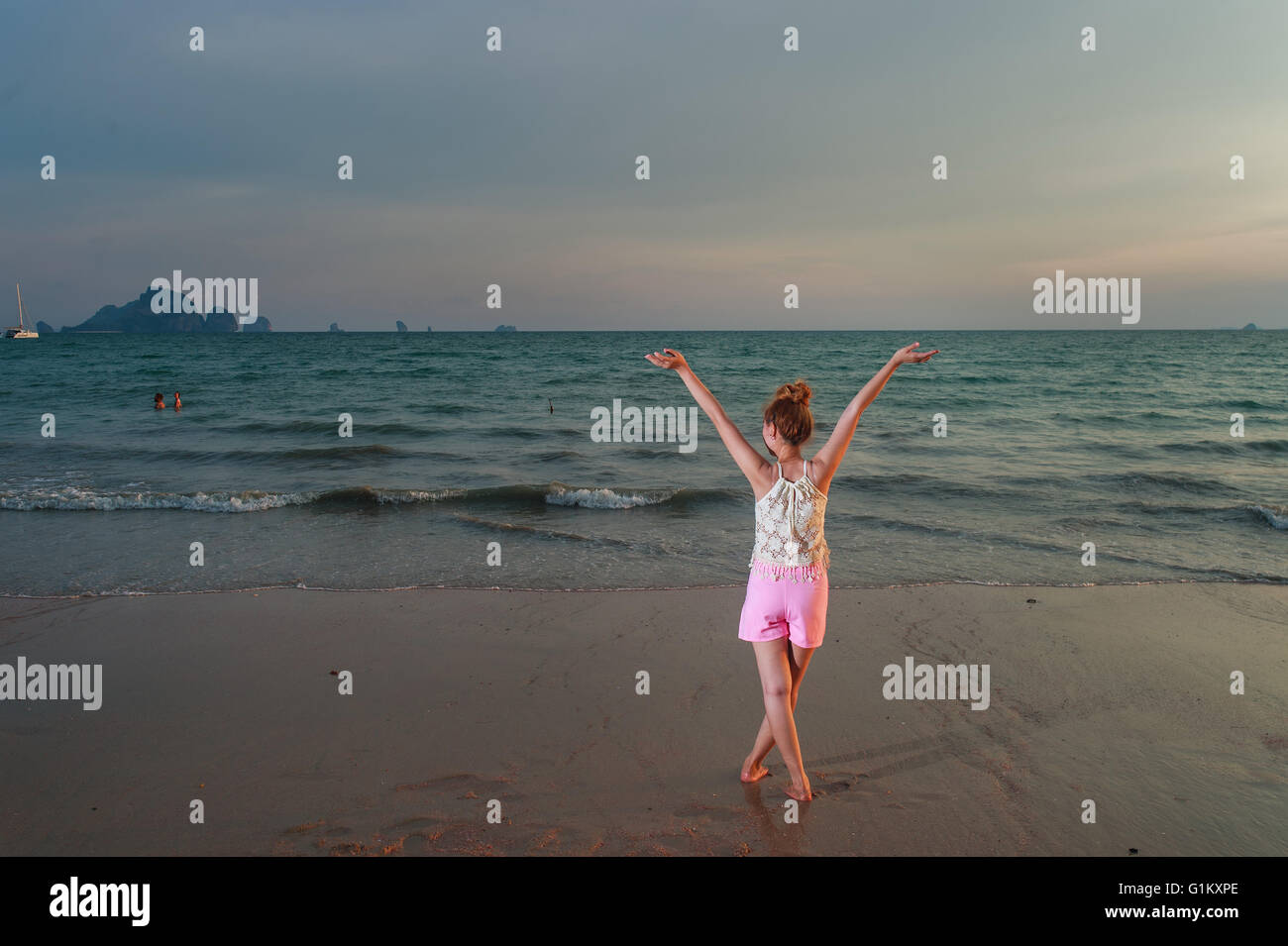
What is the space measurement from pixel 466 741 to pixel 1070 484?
1230 cm

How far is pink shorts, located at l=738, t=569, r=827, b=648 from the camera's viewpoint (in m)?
3.56

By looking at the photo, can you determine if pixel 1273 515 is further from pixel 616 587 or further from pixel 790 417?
pixel 790 417

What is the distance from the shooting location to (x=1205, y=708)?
16.1ft

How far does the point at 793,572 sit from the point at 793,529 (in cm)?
21

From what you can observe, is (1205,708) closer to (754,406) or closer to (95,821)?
(95,821)

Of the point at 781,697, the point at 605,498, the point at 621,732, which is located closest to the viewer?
the point at 781,697

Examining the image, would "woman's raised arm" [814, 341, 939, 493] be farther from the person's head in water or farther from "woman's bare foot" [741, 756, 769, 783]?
"woman's bare foot" [741, 756, 769, 783]

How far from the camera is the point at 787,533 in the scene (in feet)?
11.6

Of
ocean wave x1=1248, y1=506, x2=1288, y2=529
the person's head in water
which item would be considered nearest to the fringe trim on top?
the person's head in water

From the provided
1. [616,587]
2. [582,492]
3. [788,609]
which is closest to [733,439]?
[788,609]
